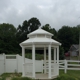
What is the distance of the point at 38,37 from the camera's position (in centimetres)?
1355

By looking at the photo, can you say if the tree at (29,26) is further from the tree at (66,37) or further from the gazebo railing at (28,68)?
the gazebo railing at (28,68)

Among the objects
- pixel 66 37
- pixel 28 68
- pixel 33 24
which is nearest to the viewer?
pixel 28 68

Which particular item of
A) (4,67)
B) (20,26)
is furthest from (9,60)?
(20,26)

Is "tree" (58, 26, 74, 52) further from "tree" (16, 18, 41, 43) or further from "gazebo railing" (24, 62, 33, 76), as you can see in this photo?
"gazebo railing" (24, 62, 33, 76)

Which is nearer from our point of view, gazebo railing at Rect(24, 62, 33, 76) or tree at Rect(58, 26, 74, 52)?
gazebo railing at Rect(24, 62, 33, 76)

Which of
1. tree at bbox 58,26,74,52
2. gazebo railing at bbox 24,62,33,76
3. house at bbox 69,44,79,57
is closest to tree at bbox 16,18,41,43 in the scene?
tree at bbox 58,26,74,52

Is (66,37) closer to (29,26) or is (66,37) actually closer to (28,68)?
(29,26)

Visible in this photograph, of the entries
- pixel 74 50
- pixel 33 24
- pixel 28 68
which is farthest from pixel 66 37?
pixel 28 68

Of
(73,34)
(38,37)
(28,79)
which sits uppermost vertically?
(73,34)

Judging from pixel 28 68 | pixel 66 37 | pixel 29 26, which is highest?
pixel 29 26

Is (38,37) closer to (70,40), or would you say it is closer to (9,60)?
(9,60)

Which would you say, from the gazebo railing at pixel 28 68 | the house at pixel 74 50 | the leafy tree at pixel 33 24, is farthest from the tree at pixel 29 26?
the gazebo railing at pixel 28 68

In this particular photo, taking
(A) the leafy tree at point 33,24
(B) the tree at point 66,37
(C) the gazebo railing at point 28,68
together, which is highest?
(A) the leafy tree at point 33,24

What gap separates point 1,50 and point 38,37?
118 ft
